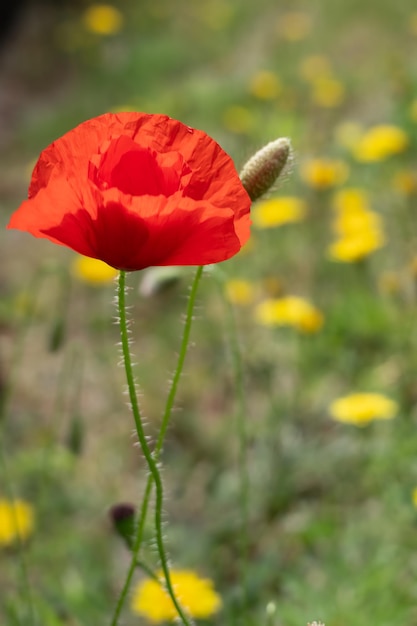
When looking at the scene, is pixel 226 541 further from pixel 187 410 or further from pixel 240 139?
pixel 240 139

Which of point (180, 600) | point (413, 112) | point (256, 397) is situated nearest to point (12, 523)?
point (180, 600)

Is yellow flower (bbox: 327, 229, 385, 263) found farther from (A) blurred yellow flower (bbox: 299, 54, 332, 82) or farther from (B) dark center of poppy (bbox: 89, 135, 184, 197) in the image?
(A) blurred yellow flower (bbox: 299, 54, 332, 82)

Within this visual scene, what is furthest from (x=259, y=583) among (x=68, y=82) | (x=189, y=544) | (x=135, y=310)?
(x=68, y=82)

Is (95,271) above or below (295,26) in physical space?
below

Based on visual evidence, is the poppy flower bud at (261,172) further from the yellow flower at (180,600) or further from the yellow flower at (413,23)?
the yellow flower at (413,23)

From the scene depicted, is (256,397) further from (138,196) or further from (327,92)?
(327,92)

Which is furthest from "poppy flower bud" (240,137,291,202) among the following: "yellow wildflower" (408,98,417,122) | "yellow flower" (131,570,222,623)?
"yellow wildflower" (408,98,417,122)

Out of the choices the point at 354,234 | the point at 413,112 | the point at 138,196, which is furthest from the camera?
the point at 413,112
